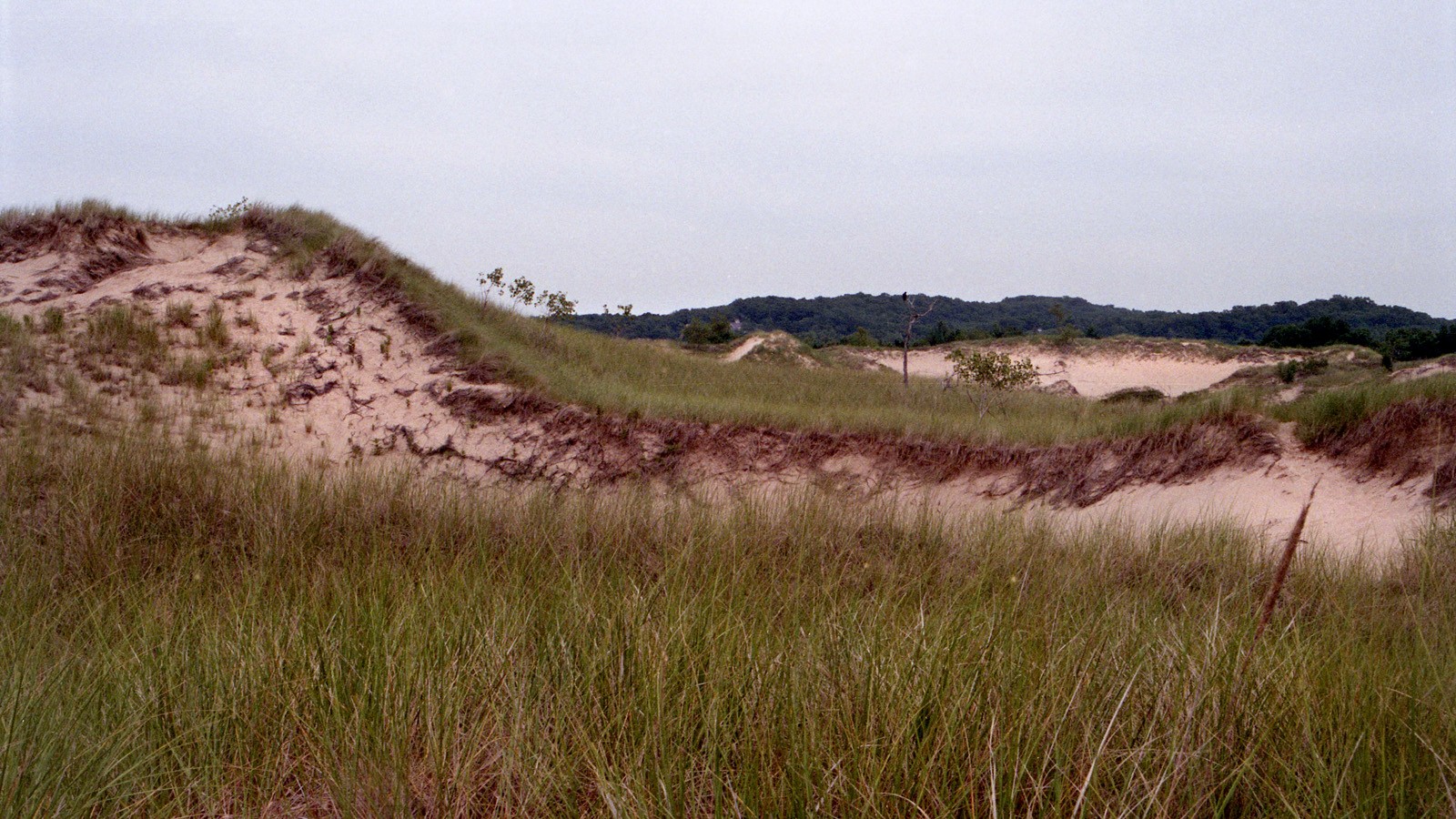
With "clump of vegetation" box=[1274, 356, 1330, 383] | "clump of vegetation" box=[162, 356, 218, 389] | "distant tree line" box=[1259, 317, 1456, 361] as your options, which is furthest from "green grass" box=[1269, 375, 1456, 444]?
"clump of vegetation" box=[162, 356, 218, 389]

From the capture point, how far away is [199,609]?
3693 millimetres

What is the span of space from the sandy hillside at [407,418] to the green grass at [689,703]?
19.0ft

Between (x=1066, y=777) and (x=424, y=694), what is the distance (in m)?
1.97

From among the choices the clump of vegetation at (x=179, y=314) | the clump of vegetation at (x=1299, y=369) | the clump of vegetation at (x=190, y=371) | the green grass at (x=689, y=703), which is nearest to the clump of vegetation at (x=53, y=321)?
the clump of vegetation at (x=179, y=314)

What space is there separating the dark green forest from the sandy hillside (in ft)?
43.2

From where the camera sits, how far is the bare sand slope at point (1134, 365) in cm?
3241

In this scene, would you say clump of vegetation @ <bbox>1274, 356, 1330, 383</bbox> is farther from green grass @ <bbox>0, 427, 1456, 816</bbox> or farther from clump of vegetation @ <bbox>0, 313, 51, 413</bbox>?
clump of vegetation @ <bbox>0, 313, 51, 413</bbox>

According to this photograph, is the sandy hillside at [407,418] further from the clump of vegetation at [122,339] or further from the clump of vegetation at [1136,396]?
the clump of vegetation at [1136,396]

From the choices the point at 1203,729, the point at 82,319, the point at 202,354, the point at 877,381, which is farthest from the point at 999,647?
the point at 877,381

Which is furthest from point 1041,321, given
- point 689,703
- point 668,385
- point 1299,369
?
point 689,703

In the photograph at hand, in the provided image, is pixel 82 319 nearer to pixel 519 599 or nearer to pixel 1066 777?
pixel 519 599

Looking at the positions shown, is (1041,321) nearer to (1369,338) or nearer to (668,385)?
(1369,338)

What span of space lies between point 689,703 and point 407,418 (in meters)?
9.92

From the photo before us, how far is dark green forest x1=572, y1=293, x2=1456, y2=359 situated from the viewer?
112 ft
